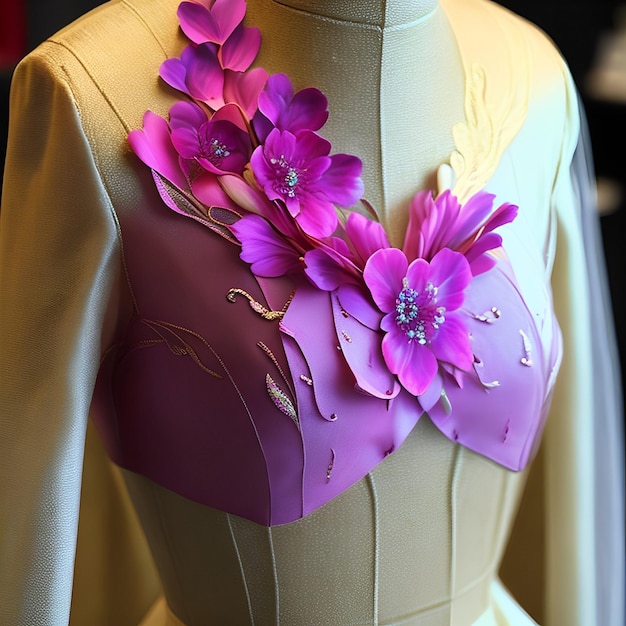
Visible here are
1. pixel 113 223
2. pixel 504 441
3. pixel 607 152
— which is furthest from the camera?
pixel 607 152

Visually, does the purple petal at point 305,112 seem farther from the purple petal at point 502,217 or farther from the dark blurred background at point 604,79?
the dark blurred background at point 604,79

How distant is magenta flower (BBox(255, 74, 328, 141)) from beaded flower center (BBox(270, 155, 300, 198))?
27 mm

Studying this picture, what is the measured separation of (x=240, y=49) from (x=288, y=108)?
0.07 m

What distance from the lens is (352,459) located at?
776 mm

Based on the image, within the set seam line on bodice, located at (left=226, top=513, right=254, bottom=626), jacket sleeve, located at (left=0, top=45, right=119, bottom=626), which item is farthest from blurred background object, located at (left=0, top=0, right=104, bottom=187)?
seam line on bodice, located at (left=226, top=513, right=254, bottom=626)

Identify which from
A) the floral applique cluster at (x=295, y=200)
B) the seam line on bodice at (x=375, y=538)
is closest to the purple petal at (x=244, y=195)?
the floral applique cluster at (x=295, y=200)

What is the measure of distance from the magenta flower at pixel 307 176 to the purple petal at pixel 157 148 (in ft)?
0.21

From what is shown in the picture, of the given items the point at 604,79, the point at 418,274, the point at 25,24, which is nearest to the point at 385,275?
the point at 418,274

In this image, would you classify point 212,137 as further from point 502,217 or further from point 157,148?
point 502,217

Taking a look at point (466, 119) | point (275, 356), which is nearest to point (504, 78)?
point (466, 119)

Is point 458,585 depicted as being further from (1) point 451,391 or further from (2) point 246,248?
(2) point 246,248

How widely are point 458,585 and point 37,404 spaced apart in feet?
1.42

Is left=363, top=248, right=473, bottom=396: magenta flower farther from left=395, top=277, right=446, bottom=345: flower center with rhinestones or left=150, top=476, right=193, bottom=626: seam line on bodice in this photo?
left=150, top=476, right=193, bottom=626: seam line on bodice

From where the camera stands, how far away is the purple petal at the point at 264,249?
0.74 m
